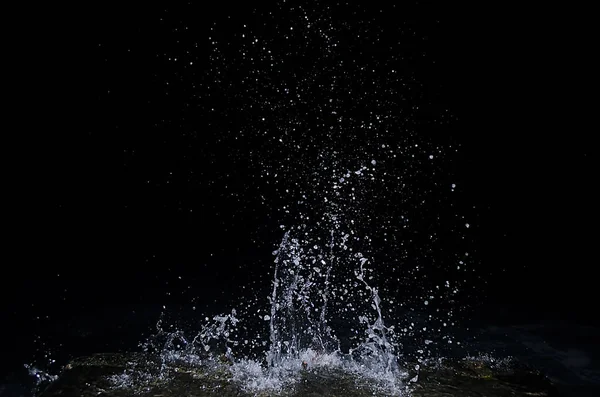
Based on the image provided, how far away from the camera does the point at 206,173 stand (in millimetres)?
7551

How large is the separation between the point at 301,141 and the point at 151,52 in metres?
2.88

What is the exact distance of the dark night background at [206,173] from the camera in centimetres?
584

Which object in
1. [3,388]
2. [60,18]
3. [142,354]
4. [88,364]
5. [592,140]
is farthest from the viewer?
[592,140]

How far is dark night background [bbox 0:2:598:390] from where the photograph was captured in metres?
5.84

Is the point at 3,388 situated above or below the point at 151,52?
below

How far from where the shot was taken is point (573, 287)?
6.07 metres

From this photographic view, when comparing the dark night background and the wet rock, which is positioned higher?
the dark night background

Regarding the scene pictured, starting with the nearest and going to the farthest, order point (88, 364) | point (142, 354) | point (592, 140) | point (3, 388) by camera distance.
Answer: point (88, 364) → point (142, 354) → point (3, 388) → point (592, 140)

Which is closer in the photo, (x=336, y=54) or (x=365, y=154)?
(x=336, y=54)

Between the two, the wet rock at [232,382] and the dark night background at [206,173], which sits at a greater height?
the dark night background at [206,173]

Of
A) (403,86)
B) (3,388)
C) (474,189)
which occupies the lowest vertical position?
(3,388)

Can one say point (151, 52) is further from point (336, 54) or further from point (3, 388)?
point (3, 388)

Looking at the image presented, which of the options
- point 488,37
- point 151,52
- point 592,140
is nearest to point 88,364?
point 151,52

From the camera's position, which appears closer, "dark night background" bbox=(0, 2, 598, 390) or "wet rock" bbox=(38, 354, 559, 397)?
"wet rock" bbox=(38, 354, 559, 397)
